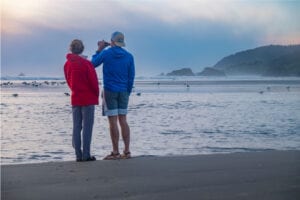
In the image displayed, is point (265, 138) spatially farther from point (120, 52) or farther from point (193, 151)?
point (120, 52)

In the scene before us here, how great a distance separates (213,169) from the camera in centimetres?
677

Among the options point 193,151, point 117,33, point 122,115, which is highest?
point 117,33

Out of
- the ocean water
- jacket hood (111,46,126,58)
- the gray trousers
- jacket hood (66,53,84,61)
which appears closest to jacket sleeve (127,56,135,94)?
jacket hood (111,46,126,58)

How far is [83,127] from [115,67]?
0.95 meters

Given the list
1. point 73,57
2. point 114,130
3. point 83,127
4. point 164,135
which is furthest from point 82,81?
point 164,135

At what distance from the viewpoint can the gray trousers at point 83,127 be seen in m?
7.80

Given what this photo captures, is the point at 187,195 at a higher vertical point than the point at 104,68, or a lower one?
lower

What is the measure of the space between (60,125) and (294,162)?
8.78 meters

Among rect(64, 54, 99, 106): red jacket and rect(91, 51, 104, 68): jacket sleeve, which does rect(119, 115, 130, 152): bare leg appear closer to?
rect(64, 54, 99, 106): red jacket

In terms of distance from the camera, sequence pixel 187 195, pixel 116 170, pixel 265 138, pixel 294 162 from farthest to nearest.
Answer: pixel 265 138
pixel 294 162
pixel 116 170
pixel 187 195

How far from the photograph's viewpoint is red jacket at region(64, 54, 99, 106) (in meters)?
7.79

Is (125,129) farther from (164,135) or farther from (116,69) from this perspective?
(164,135)

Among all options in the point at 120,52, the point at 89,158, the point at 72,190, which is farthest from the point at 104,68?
the point at 72,190

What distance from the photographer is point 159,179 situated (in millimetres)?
6109
